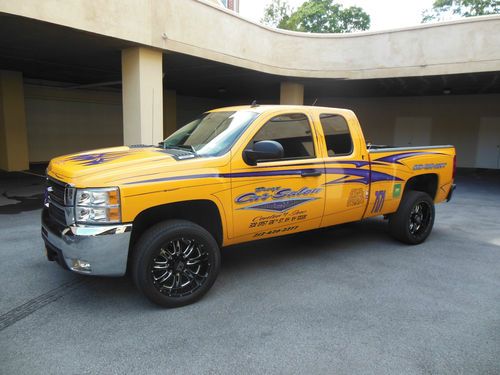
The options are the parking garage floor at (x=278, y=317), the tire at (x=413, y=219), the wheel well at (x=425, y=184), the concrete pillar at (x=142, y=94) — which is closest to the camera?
the parking garage floor at (x=278, y=317)

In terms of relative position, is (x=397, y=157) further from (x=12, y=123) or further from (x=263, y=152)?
(x=12, y=123)

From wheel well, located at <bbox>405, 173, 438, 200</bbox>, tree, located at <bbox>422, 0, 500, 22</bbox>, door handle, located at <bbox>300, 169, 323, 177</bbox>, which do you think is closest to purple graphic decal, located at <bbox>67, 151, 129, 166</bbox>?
door handle, located at <bbox>300, 169, 323, 177</bbox>

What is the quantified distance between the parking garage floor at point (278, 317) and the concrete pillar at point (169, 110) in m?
14.4

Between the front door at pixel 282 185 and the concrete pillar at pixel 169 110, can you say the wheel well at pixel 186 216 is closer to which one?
the front door at pixel 282 185

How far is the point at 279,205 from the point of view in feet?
14.5

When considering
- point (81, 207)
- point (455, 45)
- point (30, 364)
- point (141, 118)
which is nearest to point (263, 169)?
point (81, 207)

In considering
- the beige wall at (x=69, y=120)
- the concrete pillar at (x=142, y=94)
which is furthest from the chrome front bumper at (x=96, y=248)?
the beige wall at (x=69, y=120)

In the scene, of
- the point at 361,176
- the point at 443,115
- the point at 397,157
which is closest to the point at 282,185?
the point at 361,176

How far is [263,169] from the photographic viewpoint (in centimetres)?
427

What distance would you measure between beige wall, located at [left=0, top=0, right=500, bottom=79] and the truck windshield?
4.10 m

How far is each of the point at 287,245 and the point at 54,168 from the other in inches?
132

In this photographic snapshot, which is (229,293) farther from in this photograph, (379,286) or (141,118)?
(141,118)

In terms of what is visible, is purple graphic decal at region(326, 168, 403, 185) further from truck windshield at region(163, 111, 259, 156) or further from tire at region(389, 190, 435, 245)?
truck windshield at region(163, 111, 259, 156)

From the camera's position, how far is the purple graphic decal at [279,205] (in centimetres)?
428
